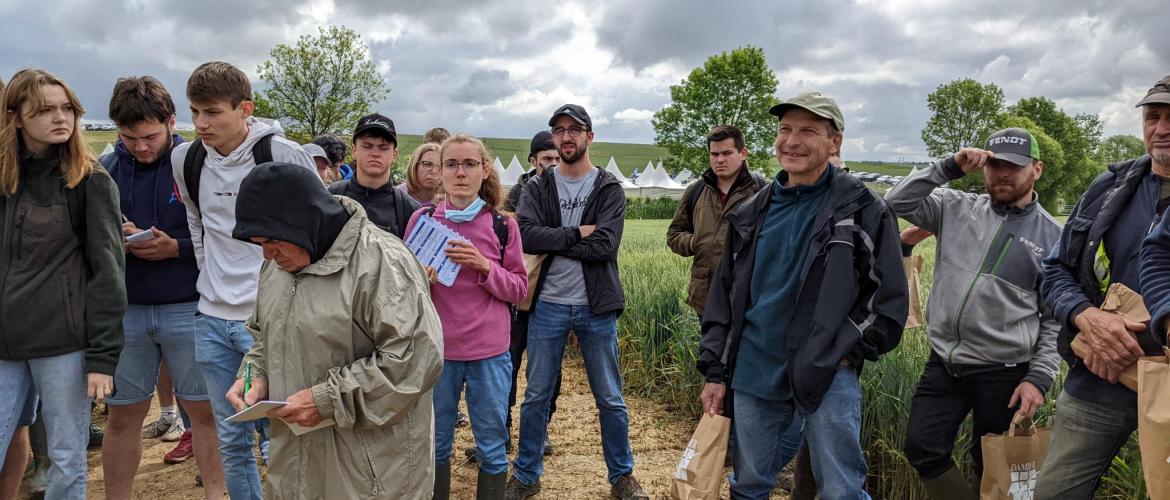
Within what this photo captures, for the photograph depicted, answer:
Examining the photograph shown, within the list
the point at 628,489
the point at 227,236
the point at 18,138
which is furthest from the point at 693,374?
the point at 18,138

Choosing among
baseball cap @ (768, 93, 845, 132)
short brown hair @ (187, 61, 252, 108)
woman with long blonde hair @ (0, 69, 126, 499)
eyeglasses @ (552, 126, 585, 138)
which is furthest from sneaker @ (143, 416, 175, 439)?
baseball cap @ (768, 93, 845, 132)

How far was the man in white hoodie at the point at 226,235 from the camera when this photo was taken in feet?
9.97

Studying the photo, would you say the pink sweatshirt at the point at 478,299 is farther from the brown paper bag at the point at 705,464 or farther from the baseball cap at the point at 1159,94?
the baseball cap at the point at 1159,94

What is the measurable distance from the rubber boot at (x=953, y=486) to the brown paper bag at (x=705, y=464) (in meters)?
1.25

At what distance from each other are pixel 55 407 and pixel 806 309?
115 inches

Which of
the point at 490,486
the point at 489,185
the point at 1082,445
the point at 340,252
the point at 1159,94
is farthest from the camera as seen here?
the point at 489,185

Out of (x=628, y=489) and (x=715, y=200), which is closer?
(x=628, y=489)

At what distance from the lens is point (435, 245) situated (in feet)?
10.9

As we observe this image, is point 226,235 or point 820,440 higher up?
point 226,235

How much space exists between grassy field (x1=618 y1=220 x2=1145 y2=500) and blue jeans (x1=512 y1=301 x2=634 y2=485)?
1.40 m

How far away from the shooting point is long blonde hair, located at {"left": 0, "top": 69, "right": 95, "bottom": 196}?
276 centimetres

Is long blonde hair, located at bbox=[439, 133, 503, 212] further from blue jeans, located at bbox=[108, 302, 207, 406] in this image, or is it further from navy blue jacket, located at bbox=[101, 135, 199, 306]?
blue jeans, located at bbox=[108, 302, 207, 406]

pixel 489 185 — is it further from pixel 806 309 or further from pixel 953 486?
pixel 953 486

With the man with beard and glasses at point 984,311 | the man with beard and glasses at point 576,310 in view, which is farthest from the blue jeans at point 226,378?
the man with beard and glasses at point 984,311
